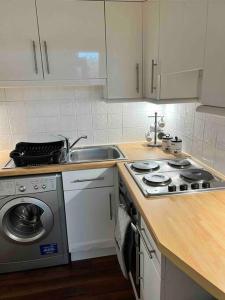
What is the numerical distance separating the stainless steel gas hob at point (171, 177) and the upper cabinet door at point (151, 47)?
1.73ft

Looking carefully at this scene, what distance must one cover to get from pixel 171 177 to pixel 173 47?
31.8 inches

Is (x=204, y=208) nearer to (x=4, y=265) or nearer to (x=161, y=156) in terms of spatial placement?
(x=161, y=156)

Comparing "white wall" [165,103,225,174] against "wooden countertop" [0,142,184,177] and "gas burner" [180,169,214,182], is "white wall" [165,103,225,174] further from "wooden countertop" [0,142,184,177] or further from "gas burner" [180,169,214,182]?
"wooden countertop" [0,142,184,177]

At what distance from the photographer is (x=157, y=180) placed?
1.40 m

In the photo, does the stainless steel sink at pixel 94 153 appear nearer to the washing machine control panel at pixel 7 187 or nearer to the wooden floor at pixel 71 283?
the washing machine control panel at pixel 7 187

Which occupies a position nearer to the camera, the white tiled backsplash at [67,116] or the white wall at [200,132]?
the white wall at [200,132]

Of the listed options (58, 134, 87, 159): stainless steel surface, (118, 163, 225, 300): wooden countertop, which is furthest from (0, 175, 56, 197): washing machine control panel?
(118, 163, 225, 300): wooden countertop

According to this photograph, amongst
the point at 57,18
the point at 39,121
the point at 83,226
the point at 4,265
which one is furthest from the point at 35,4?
the point at 4,265

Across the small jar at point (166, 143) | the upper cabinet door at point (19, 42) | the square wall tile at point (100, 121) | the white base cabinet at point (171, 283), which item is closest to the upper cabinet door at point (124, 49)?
the square wall tile at point (100, 121)

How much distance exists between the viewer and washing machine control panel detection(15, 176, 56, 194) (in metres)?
1.74

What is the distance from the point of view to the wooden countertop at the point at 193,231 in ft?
2.47

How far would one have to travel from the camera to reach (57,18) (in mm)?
1746

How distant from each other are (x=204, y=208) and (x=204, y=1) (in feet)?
3.12

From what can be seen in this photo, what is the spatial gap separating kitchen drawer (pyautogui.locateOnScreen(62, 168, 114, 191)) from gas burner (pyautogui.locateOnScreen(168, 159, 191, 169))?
0.47 metres
